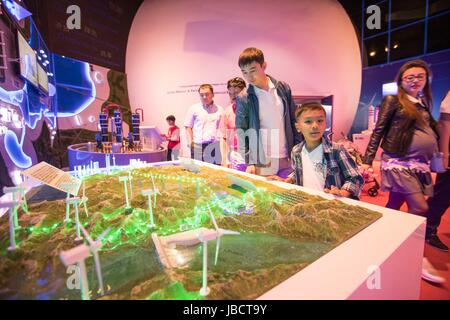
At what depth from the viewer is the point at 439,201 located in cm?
198

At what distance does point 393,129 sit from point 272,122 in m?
0.75

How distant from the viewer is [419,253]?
2.81 ft

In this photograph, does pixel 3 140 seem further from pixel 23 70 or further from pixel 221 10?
pixel 221 10

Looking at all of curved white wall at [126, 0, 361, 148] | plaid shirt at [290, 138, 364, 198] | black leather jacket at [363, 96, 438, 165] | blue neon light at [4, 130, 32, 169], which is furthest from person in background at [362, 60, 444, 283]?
curved white wall at [126, 0, 361, 148]

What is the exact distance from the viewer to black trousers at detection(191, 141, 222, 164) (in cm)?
313

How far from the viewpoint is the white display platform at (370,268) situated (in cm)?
54

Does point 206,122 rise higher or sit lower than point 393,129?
higher

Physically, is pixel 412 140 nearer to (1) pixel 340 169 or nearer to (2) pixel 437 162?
(2) pixel 437 162

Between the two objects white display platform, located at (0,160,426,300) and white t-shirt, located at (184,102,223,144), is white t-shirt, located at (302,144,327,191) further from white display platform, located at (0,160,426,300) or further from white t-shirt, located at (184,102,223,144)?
white t-shirt, located at (184,102,223,144)

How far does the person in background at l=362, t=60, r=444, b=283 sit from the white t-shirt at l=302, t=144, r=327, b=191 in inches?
18.0

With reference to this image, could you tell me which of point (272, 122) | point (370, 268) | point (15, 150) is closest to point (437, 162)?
point (272, 122)

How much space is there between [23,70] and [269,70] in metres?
4.20

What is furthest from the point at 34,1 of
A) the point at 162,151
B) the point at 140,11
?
the point at 162,151

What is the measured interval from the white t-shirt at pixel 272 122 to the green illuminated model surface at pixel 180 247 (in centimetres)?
56
